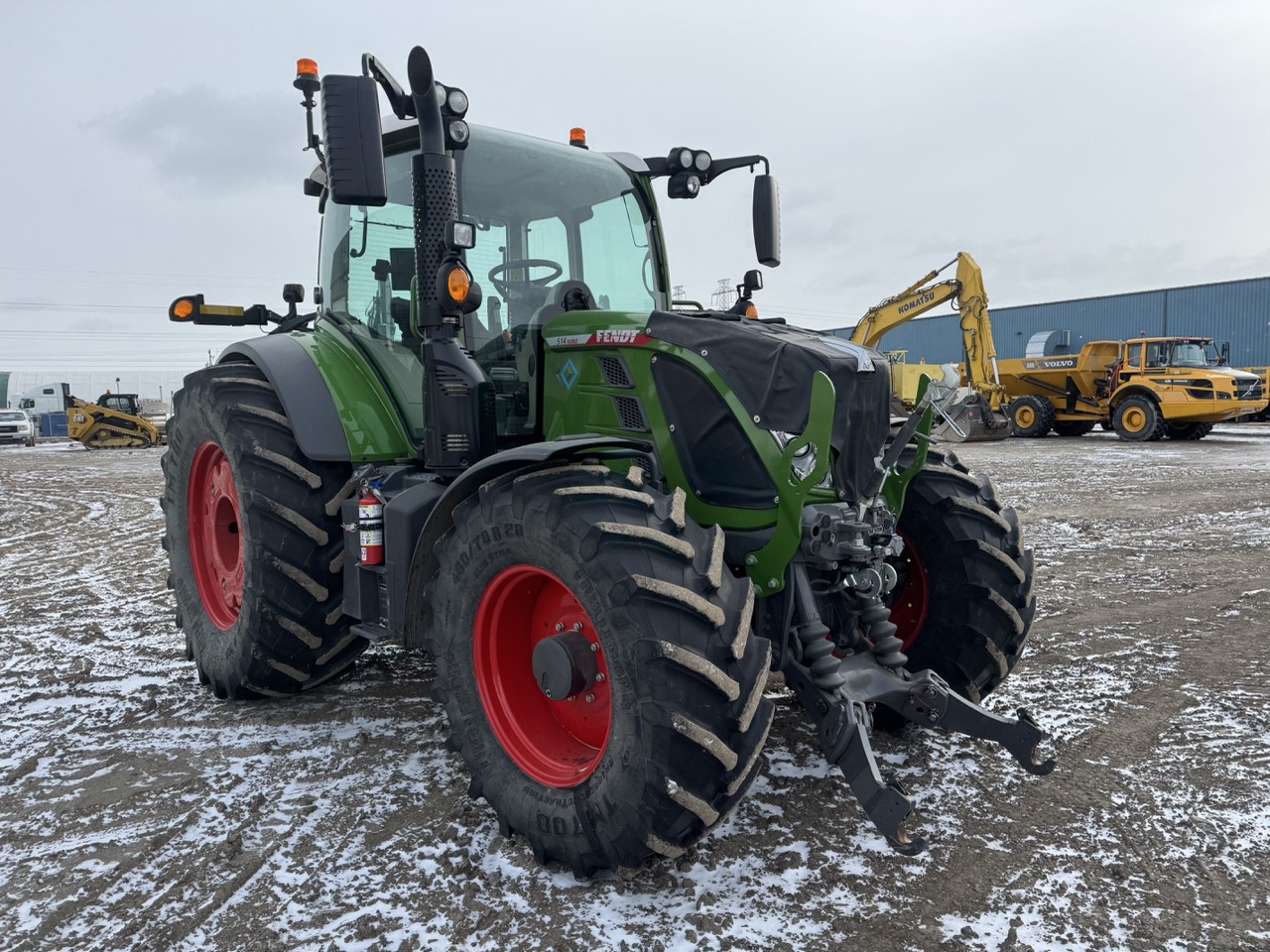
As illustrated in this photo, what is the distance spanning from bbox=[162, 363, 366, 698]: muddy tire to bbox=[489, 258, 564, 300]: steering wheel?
1.07 metres

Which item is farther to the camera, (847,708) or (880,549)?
(880,549)

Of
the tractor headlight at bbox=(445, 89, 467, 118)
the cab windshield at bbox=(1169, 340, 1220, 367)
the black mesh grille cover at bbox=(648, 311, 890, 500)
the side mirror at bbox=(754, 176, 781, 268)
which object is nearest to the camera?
the black mesh grille cover at bbox=(648, 311, 890, 500)

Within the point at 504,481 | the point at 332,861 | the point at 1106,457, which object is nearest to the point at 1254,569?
the point at 504,481

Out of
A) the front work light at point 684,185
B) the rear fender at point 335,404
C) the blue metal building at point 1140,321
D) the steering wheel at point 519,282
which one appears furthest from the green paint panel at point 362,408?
the blue metal building at point 1140,321

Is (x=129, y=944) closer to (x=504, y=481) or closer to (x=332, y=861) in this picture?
(x=332, y=861)

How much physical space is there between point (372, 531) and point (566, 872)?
5.19ft

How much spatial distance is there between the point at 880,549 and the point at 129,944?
2.44 m

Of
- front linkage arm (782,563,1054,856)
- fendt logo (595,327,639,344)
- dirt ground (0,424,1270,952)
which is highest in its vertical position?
fendt logo (595,327,639,344)

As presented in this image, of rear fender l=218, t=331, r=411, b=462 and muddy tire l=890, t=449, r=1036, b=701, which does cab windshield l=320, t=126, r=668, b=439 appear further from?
muddy tire l=890, t=449, r=1036, b=701

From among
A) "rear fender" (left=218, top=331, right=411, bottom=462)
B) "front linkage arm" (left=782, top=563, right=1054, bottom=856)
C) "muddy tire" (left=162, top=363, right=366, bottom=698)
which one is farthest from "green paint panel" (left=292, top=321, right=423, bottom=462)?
"front linkage arm" (left=782, top=563, right=1054, bottom=856)

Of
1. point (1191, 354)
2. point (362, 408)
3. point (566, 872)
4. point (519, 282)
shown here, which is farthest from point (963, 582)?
point (1191, 354)

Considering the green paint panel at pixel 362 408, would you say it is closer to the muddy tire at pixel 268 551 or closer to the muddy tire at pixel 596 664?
the muddy tire at pixel 268 551

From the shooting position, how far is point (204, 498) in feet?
15.3

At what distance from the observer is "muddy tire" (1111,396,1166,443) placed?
A: 1928cm
